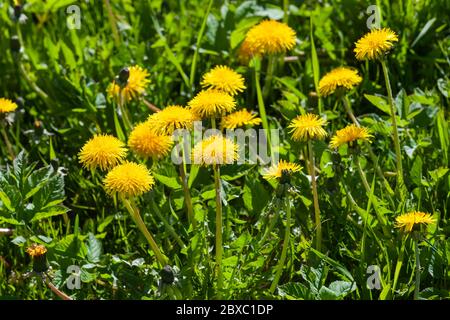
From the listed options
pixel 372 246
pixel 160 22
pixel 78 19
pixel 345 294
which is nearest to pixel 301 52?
pixel 160 22

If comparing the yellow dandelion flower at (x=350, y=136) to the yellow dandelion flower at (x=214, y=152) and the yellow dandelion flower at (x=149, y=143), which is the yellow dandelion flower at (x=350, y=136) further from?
the yellow dandelion flower at (x=149, y=143)

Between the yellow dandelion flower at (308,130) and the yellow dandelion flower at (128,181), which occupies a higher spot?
the yellow dandelion flower at (308,130)

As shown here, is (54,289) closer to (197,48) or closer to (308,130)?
(308,130)

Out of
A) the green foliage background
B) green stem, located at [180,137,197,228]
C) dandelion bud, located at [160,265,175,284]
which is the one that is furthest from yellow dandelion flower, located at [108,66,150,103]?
dandelion bud, located at [160,265,175,284]

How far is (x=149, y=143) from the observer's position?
2145mm

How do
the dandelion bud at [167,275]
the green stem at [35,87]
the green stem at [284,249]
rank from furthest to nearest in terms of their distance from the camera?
the green stem at [35,87] < the green stem at [284,249] < the dandelion bud at [167,275]

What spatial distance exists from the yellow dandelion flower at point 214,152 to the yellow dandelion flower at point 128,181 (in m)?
0.14

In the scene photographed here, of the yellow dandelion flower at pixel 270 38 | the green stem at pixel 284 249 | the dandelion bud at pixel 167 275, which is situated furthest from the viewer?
the yellow dandelion flower at pixel 270 38

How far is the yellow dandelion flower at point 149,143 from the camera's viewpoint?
2.14 meters

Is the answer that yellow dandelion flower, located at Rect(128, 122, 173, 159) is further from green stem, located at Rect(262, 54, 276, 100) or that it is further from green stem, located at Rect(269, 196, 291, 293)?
green stem, located at Rect(262, 54, 276, 100)

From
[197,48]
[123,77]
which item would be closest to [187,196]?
[123,77]

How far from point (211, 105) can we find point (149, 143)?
24cm

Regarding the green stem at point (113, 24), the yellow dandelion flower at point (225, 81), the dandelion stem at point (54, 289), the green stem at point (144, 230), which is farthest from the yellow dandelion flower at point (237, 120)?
the green stem at point (113, 24)
